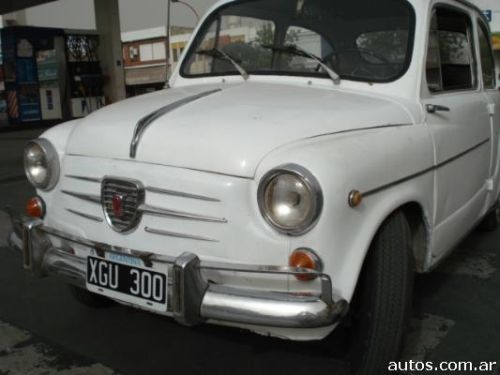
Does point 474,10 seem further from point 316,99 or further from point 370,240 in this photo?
point 370,240

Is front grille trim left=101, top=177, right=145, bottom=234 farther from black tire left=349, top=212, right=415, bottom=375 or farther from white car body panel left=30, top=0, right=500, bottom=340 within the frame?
black tire left=349, top=212, right=415, bottom=375

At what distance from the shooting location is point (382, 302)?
2160mm

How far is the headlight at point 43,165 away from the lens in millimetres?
2553

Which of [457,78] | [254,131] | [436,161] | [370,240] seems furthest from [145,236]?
[457,78]

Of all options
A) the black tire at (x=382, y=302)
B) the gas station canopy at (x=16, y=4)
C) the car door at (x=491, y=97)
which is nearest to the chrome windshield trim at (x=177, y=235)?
the black tire at (x=382, y=302)

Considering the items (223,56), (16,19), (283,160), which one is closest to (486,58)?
(223,56)

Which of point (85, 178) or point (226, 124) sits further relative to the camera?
point (85, 178)

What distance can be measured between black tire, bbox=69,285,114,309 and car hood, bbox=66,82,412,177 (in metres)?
0.98

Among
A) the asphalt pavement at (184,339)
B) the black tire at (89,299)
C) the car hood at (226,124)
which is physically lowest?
the asphalt pavement at (184,339)

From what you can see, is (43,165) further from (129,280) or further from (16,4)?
(16,4)

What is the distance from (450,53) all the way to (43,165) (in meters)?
2.41

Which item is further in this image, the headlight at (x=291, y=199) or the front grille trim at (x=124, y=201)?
the front grille trim at (x=124, y=201)

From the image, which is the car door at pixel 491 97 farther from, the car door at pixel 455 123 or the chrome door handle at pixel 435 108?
the chrome door handle at pixel 435 108

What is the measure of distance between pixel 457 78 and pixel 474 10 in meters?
0.69
